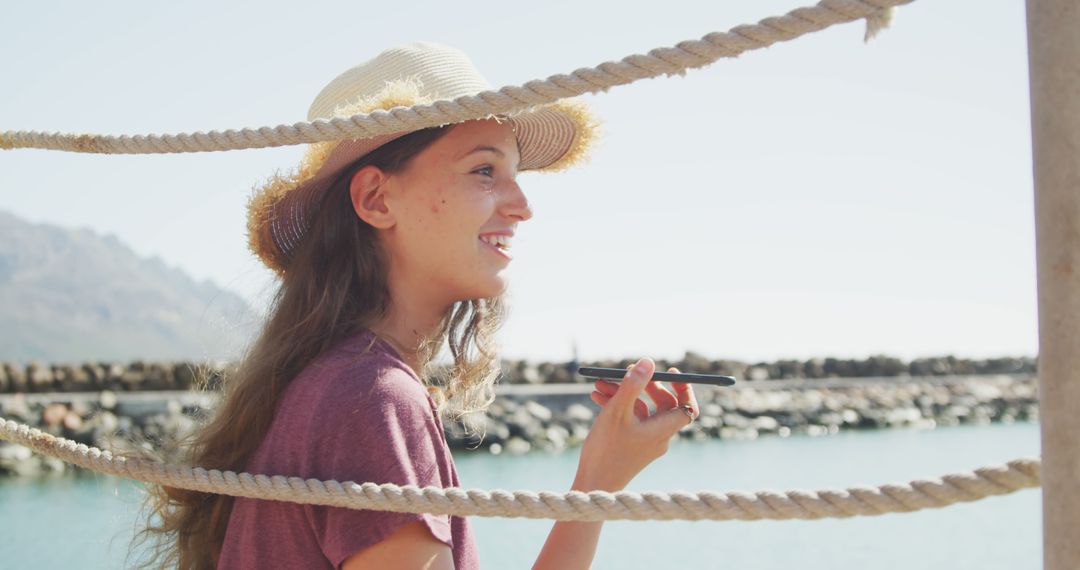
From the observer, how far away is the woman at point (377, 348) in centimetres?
145

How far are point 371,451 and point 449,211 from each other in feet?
1.56

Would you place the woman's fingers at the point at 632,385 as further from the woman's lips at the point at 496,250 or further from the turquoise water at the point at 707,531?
the turquoise water at the point at 707,531

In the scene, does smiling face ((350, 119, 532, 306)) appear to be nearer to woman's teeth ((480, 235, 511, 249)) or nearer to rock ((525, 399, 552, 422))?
woman's teeth ((480, 235, 511, 249))

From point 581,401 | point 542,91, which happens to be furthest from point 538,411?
point 542,91

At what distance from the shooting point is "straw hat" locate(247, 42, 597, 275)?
1800 millimetres

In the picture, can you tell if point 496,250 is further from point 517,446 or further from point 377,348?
point 517,446

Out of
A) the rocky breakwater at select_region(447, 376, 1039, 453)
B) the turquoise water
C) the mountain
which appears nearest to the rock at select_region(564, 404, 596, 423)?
the rocky breakwater at select_region(447, 376, 1039, 453)

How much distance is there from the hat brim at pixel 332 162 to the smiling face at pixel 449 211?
0.22 feet

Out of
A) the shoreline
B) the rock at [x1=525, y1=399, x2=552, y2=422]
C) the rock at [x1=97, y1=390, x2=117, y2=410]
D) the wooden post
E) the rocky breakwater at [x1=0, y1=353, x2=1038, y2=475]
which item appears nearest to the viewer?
the wooden post

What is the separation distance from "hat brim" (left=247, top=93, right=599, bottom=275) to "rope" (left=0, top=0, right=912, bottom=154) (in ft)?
0.97

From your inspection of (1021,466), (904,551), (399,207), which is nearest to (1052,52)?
(1021,466)

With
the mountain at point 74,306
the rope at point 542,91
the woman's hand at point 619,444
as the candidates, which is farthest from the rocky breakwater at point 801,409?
the mountain at point 74,306

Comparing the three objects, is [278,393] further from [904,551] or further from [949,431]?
[949,431]

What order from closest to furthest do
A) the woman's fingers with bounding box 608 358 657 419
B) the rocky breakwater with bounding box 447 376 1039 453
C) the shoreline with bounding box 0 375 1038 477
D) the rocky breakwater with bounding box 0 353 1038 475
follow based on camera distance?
1. the woman's fingers with bounding box 608 358 657 419
2. the shoreline with bounding box 0 375 1038 477
3. the rocky breakwater with bounding box 0 353 1038 475
4. the rocky breakwater with bounding box 447 376 1039 453
